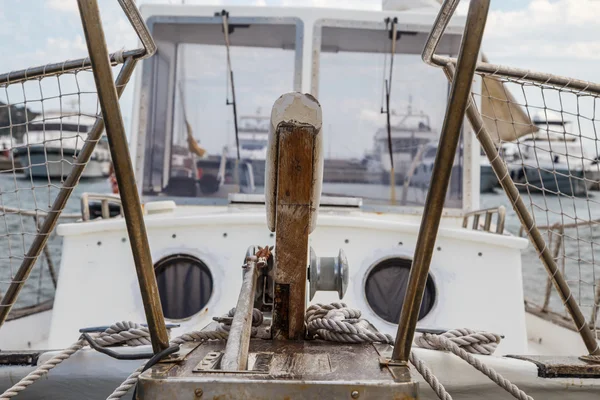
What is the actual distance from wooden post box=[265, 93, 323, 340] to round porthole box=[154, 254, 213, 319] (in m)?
1.75

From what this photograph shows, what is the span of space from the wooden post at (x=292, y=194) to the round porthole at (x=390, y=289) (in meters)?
1.73

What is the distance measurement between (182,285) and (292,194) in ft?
6.71

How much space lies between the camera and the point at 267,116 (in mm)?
4727

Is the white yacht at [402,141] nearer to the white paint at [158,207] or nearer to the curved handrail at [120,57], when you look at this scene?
the white paint at [158,207]

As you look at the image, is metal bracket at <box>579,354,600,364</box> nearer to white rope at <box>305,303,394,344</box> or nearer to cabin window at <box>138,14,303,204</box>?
white rope at <box>305,303,394,344</box>

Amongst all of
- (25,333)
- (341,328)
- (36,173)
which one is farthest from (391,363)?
(36,173)

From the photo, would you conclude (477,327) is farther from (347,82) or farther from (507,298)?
(347,82)

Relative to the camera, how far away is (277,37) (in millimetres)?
4695

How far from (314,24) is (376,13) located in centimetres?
50

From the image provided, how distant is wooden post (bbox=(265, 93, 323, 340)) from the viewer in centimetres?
157

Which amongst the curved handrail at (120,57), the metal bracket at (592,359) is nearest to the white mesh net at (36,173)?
the curved handrail at (120,57)

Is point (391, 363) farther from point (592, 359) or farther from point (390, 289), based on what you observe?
point (390, 289)

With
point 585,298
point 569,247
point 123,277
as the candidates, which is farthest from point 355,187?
point 569,247

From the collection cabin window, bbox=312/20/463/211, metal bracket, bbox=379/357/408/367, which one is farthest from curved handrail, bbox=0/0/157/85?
cabin window, bbox=312/20/463/211
